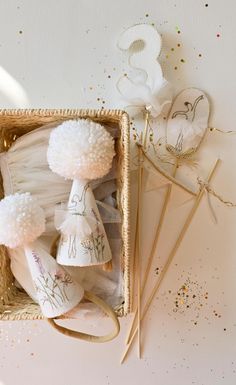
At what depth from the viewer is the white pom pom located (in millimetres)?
1068

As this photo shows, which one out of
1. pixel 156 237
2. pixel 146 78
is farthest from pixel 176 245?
pixel 146 78

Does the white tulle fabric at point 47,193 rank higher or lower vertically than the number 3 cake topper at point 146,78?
lower

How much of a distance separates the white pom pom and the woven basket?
5.8 inches

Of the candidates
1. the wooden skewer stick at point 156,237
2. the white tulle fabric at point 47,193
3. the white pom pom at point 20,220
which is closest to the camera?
the white pom pom at point 20,220

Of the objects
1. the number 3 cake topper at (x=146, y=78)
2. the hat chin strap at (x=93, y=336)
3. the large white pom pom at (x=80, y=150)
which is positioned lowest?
the hat chin strap at (x=93, y=336)

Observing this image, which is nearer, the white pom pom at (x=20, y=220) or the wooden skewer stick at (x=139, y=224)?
the white pom pom at (x=20, y=220)

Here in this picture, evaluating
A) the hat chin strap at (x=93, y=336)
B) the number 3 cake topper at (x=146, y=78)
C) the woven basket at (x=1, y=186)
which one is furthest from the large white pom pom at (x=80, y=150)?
the hat chin strap at (x=93, y=336)

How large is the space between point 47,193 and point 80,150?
188mm

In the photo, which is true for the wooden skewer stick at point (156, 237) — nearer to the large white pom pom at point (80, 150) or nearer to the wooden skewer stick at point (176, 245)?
the wooden skewer stick at point (176, 245)

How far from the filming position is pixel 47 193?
1214 mm

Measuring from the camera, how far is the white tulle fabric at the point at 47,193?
1.21m

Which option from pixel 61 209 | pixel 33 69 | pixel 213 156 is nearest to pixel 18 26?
pixel 33 69

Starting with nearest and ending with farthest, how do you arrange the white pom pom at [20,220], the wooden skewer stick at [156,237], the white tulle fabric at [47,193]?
the white pom pom at [20,220] < the white tulle fabric at [47,193] < the wooden skewer stick at [156,237]

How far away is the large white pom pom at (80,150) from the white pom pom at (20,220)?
0.33 ft
